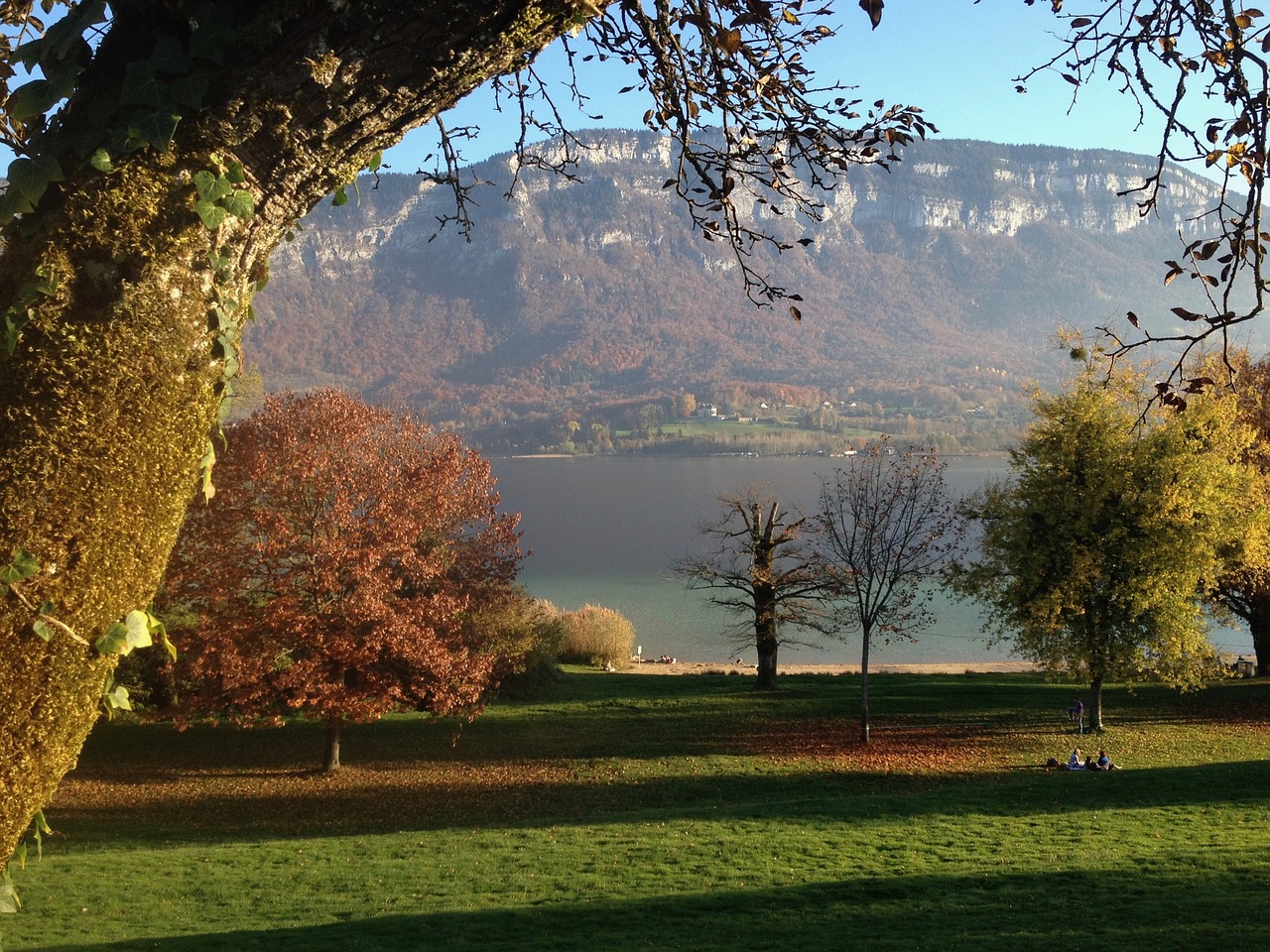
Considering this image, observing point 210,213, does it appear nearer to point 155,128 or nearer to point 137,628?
point 155,128

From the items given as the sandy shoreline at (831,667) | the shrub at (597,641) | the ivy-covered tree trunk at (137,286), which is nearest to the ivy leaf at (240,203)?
the ivy-covered tree trunk at (137,286)

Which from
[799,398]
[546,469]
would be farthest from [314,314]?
[799,398]

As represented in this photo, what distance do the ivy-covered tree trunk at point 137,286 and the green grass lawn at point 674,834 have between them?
21.5ft

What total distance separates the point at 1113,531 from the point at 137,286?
64.3 ft

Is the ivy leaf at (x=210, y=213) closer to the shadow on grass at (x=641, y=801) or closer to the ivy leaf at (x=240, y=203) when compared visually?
the ivy leaf at (x=240, y=203)

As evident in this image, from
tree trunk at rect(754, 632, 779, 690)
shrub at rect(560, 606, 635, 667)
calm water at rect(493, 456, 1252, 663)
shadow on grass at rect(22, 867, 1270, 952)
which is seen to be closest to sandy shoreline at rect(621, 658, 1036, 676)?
shrub at rect(560, 606, 635, 667)

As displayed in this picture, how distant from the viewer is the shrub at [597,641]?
1395 inches

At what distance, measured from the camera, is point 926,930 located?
7590mm

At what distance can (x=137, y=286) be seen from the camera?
1888 mm

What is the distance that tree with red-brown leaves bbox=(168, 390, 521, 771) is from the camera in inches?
577

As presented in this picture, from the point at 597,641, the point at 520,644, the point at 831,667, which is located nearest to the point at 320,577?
the point at 520,644

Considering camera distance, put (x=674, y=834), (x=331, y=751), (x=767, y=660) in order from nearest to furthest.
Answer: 1. (x=674, y=834)
2. (x=331, y=751)
3. (x=767, y=660)

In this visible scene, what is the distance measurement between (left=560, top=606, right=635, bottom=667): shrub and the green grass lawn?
1216cm

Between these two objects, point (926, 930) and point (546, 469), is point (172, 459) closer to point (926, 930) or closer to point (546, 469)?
point (926, 930)
